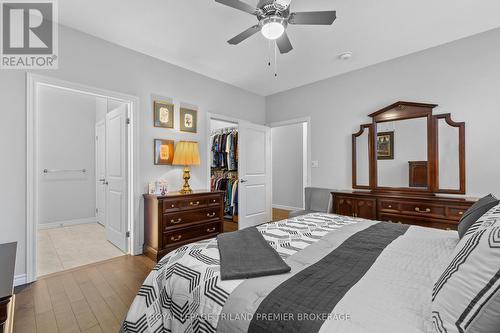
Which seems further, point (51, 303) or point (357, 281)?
point (51, 303)

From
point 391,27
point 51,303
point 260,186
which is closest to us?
point 51,303

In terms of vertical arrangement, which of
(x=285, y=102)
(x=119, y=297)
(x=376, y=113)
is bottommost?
(x=119, y=297)

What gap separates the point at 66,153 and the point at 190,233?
347 centimetres

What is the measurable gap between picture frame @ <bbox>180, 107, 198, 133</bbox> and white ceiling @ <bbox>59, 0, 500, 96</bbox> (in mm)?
684

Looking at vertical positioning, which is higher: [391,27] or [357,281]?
A: [391,27]

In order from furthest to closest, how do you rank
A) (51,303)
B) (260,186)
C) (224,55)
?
(260,186)
(224,55)
(51,303)

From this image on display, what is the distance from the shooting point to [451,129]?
2838 millimetres

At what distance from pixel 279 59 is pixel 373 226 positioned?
2.55 metres

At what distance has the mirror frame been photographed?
276cm

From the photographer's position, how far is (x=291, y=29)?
261 cm

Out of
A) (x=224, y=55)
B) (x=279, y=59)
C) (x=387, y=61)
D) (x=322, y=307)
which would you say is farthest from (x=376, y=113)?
(x=322, y=307)

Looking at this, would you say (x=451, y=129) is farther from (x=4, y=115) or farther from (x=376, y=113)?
(x=4, y=115)

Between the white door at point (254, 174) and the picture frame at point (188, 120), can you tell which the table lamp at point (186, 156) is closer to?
the picture frame at point (188, 120)

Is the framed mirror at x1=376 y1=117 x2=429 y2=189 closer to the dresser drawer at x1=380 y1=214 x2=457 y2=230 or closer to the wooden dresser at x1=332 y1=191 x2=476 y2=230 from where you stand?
the wooden dresser at x1=332 y1=191 x2=476 y2=230
